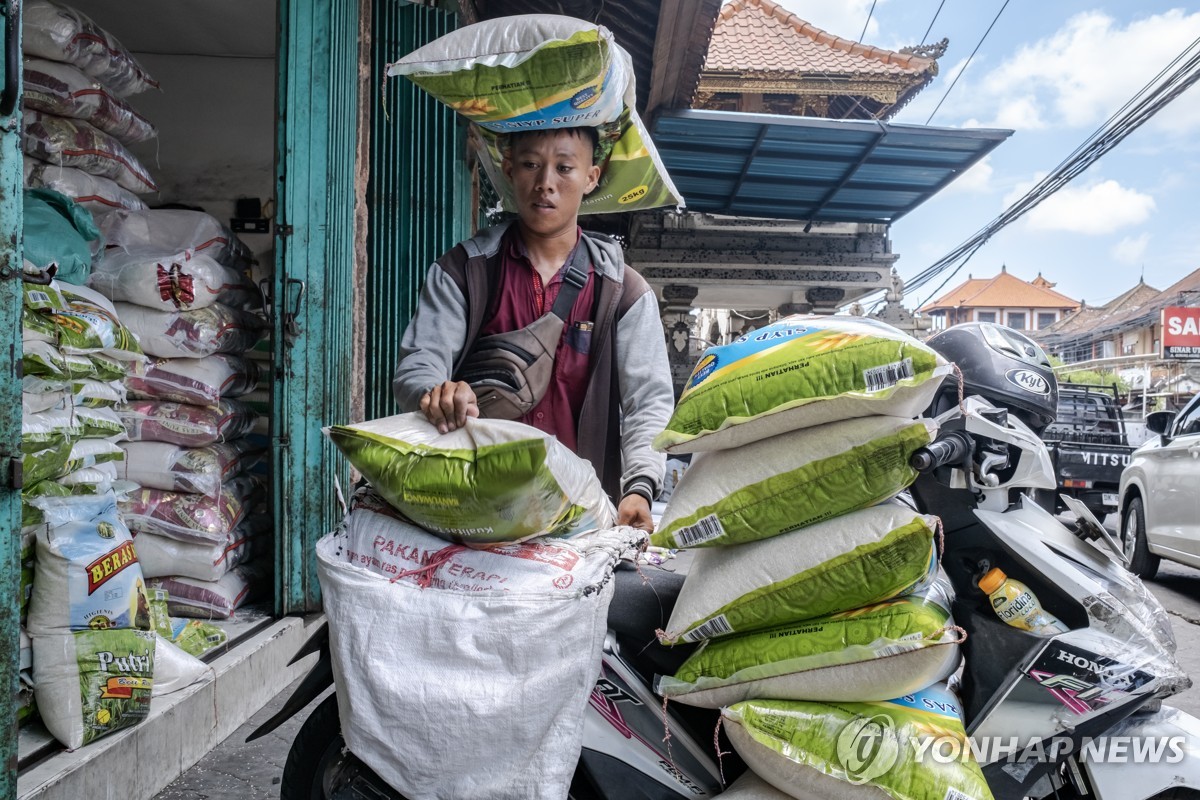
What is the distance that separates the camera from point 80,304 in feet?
8.10

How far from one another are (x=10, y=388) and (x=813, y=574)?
5.46 ft

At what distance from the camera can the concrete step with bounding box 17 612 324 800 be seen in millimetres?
2008

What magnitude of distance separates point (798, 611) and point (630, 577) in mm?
398

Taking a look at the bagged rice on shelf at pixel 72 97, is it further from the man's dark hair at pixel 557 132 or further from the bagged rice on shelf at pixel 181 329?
the man's dark hair at pixel 557 132

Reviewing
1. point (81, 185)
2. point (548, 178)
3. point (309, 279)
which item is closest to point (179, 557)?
point (309, 279)

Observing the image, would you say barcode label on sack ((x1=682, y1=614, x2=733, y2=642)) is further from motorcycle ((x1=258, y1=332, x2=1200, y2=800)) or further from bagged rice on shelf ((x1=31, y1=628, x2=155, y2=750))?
bagged rice on shelf ((x1=31, y1=628, x2=155, y2=750))

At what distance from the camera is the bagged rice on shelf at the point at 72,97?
9.26 ft

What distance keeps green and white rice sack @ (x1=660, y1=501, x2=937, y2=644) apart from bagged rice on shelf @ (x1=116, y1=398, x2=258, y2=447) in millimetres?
2440

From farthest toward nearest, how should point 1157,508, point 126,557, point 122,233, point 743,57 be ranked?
point 743,57, point 1157,508, point 122,233, point 126,557

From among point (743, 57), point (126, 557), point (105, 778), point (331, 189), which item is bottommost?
point (105, 778)

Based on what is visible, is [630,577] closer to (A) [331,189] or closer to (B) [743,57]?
(A) [331,189]

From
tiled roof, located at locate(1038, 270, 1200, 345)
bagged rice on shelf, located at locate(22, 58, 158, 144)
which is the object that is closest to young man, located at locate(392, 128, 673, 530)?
bagged rice on shelf, located at locate(22, 58, 158, 144)

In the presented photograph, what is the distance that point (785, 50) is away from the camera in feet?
39.7

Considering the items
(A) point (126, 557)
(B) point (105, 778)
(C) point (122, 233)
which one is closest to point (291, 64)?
(C) point (122, 233)
